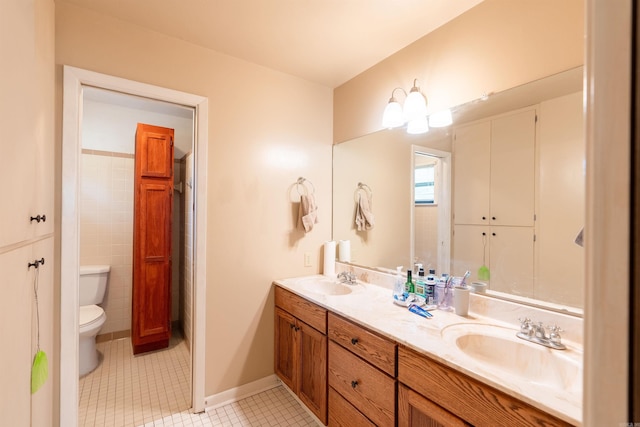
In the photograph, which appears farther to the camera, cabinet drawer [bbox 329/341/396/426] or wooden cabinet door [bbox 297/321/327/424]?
wooden cabinet door [bbox 297/321/327/424]

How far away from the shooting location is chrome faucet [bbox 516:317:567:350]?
44.4 inches

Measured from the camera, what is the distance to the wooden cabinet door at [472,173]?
1530 millimetres

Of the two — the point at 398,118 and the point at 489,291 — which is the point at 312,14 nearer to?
the point at 398,118

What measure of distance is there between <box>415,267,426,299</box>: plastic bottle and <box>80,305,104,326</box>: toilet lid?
253 centimetres

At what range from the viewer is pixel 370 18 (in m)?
1.63

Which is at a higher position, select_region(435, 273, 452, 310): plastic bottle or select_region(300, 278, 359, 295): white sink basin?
select_region(435, 273, 452, 310): plastic bottle

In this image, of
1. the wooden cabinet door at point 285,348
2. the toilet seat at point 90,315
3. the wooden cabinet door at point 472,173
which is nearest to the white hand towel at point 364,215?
the wooden cabinet door at point 472,173

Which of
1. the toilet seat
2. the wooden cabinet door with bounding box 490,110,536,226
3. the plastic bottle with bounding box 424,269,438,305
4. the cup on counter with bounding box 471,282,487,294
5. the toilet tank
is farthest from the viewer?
the toilet tank

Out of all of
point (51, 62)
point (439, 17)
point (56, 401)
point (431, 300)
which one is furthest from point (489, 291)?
point (51, 62)

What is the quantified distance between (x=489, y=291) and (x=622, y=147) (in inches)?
53.5

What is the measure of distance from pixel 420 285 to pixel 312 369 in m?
0.85

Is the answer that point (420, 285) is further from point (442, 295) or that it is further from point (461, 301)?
point (461, 301)

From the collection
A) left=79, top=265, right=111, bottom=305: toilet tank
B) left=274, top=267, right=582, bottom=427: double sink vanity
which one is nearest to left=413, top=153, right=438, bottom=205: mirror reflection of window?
left=274, top=267, right=582, bottom=427: double sink vanity

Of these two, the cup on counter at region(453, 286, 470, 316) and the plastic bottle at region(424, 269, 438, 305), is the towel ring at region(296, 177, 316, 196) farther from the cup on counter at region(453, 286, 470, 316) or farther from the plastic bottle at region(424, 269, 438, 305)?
the cup on counter at region(453, 286, 470, 316)
